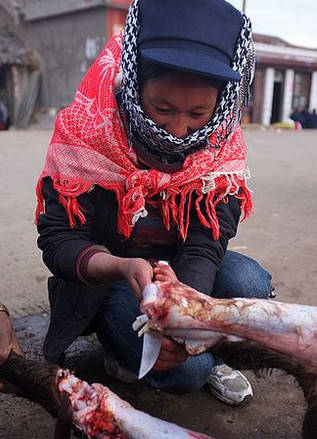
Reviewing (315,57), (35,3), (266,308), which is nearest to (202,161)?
(266,308)

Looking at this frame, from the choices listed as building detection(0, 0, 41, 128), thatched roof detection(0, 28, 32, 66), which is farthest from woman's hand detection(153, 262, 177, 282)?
thatched roof detection(0, 28, 32, 66)

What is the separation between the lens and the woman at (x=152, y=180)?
6.04ft

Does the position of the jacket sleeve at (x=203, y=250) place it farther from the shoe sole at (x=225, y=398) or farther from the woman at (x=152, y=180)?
the shoe sole at (x=225, y=398)

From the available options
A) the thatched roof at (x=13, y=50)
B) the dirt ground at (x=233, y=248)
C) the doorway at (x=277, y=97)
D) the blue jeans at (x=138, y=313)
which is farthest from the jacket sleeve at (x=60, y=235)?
the doorway at (x=277, y=97)

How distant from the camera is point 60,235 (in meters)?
2.08

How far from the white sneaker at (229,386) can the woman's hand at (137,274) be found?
804 millimetres

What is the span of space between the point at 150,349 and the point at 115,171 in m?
0.76

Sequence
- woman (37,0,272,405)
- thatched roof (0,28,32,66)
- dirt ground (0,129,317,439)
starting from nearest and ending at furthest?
woman (37,0,272,405) < dirt ground (0,129,317,439) < thatched roof (0,28,32,66)

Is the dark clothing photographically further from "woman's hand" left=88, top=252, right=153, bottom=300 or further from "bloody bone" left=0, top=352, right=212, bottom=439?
"bloody bone" left=0, top=352, right=212, bottom=439

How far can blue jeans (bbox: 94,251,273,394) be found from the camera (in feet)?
6.78

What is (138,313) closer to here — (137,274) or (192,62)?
(137,274)

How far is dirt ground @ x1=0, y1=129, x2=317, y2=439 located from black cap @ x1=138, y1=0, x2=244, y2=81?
1.29 m

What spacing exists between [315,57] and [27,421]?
3042 cm

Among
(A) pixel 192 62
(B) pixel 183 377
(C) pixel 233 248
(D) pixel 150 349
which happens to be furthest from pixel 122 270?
(C) pixel 233 248
